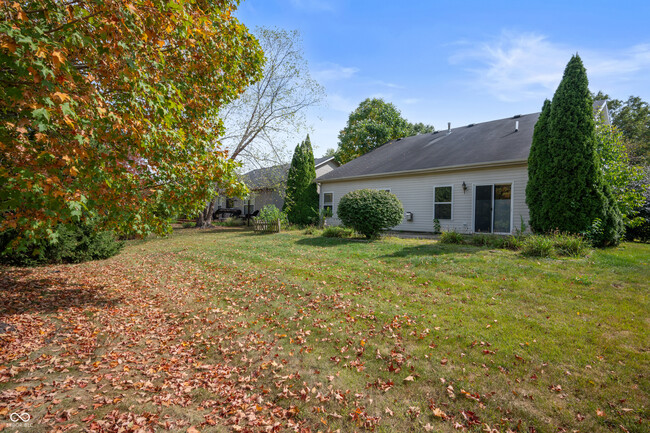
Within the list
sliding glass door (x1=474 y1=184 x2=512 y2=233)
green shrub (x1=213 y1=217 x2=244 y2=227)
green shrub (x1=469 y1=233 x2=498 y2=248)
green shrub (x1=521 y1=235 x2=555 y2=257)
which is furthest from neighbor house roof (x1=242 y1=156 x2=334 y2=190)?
green shrub (x1=521 y1=235 x2=555 y2=257)

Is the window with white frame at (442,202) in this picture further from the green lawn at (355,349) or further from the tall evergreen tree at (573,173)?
the green lawn at (355,349)

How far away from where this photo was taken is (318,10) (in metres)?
7.28

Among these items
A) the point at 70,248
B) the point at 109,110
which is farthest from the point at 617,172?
the point at 70,248

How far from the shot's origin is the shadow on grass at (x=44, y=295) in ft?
15.3

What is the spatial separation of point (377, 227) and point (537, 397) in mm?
8016

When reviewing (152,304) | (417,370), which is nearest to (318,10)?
(152,304)

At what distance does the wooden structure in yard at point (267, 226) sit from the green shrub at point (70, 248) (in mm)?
6895

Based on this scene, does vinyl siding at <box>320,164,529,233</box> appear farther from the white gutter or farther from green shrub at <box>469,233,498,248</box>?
green shrub at <box>469,233,498,248</box>

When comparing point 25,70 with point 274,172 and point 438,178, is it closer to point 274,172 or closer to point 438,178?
point 438,178

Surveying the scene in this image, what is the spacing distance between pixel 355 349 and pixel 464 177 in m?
10.8

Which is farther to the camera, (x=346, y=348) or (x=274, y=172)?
(x=274, y=172)

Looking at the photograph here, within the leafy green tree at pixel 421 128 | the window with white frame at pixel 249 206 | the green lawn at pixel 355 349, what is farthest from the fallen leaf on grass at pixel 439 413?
the leafy green tree at pixel 421 128

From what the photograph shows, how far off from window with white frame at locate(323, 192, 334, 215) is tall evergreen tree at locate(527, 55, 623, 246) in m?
10.8

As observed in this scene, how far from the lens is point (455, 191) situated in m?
12.5
